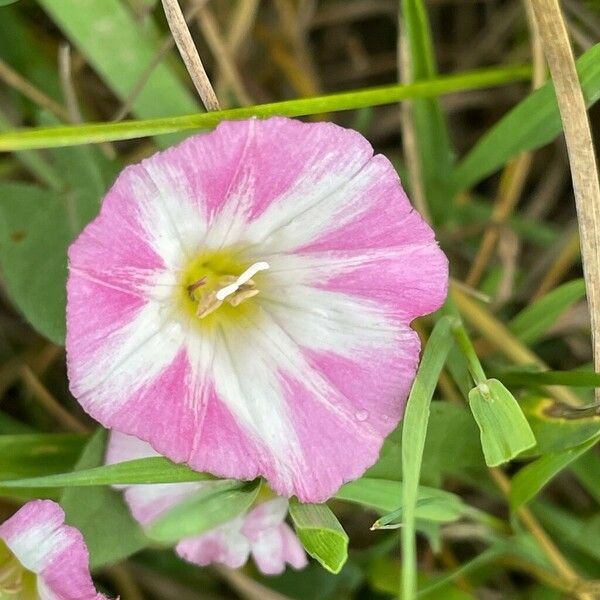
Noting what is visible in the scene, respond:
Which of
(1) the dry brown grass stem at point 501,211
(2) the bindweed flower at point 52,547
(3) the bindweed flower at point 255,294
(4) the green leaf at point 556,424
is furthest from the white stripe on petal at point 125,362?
(1) the dry brown grass stem at point 501,211

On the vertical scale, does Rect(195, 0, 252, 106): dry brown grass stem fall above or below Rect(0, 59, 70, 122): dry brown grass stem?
A: below

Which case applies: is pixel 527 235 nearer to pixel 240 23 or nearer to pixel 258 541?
pixel 240 23

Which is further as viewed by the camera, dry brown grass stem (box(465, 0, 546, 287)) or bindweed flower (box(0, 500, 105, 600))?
dry brown grass stem (box(465, 0, 546, 287))

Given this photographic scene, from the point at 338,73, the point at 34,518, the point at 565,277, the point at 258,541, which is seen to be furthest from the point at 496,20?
the point at 34,518

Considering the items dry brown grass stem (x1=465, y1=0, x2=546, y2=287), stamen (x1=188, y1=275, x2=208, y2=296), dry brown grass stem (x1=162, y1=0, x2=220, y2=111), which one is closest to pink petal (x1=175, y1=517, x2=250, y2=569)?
stamen (x1=188, y1=275, x2=208, y2=296)

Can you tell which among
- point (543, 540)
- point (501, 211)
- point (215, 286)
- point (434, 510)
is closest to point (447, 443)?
point (434, 510)

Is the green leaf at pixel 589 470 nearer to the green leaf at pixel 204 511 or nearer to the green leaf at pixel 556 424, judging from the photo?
the green leaf at pixel 556 424

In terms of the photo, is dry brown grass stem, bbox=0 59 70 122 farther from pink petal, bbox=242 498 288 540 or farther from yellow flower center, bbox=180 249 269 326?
pink petal, bbox=242 498 288 540
